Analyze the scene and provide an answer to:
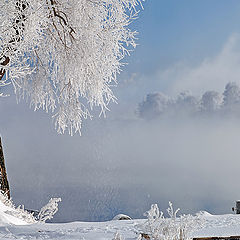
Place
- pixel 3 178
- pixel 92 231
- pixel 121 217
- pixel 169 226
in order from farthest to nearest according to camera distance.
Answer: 1. pixel 3 178
2. pixel 121 217
3. pixel 92 231
4. pixel 169 226

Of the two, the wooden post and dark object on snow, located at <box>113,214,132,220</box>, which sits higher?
the wooden post

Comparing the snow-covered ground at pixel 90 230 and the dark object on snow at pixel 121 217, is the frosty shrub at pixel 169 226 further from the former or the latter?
the dark object on snow at pixel 121 217

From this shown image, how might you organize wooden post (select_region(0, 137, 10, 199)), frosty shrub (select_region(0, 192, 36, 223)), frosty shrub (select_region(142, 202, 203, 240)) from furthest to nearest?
wooden post (select_region(0, 137, 10, 199)), frosty shrub (select_region(0, 192, 36, 223)), frosty shrub (select_region(142, 202, 203, 240))

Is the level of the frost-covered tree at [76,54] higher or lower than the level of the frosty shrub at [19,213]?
higher

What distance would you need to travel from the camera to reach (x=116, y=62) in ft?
21.5

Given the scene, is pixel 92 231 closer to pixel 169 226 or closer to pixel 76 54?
pixel 169 226

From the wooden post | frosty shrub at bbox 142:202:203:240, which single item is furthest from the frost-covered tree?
frosty shrub at bbox 142:202:203:240

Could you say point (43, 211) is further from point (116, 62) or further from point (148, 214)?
point (148, 214)

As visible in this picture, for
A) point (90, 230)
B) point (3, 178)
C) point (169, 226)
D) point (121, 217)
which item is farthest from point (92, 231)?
point (3, 178)

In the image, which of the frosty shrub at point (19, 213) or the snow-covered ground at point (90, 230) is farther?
the frosty shrub at point (19, 213)

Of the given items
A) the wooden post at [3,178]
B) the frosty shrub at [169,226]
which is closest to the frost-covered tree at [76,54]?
the wooden post at [3,178]

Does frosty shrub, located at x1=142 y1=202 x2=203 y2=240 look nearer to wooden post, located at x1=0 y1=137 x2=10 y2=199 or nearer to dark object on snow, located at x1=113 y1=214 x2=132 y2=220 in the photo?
dark object on snow, located at x1=113 y1=214 x2=132 y2=220

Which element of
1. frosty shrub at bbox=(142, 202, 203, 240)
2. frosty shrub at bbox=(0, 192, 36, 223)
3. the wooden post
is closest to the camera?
frosty shrub at bbox=(142, 202, 203, 240)

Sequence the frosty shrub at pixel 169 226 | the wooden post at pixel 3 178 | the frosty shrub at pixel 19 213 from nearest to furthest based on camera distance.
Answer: the frosty shrub at pixel 169 226, the frosty shrub at pixel 19 213, the wooden post at pixel 3 178
